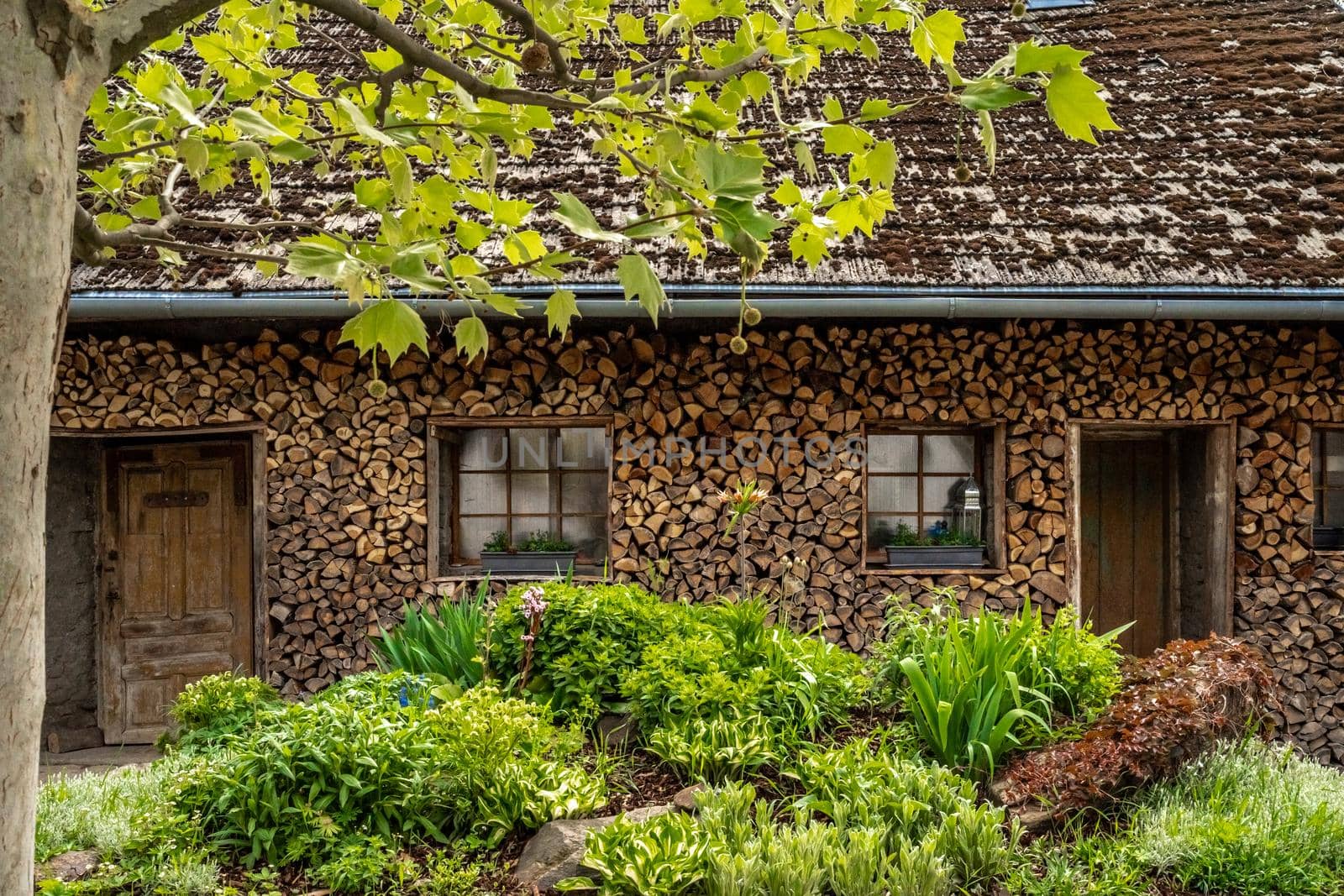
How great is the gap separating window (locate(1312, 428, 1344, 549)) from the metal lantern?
6.42ft

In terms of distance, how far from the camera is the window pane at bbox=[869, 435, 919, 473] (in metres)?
5.36

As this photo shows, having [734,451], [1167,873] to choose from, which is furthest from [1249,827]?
[734,451]

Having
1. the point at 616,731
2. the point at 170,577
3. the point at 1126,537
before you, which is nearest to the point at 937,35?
the point at 616,731

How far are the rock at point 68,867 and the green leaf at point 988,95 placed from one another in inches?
122

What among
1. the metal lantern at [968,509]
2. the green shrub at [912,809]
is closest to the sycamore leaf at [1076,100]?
the green shrub at [912,809]

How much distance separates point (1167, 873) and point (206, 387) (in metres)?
4.78

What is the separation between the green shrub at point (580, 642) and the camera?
11.8 ft

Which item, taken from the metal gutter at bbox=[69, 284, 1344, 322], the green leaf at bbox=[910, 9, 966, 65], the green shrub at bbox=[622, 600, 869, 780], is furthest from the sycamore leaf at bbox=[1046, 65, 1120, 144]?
the metal gutter at bbox=[69, 284, 1344, 322]

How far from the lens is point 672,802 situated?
3.08m

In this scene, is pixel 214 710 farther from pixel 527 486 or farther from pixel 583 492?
pixel 583 492

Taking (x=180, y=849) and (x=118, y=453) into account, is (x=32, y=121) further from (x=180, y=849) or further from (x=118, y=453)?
(x=118, y=453)

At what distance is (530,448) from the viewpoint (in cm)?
540

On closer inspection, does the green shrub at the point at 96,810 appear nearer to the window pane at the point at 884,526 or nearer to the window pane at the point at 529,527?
the window pane at the point at 529,527

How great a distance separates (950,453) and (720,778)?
279 centimetres
